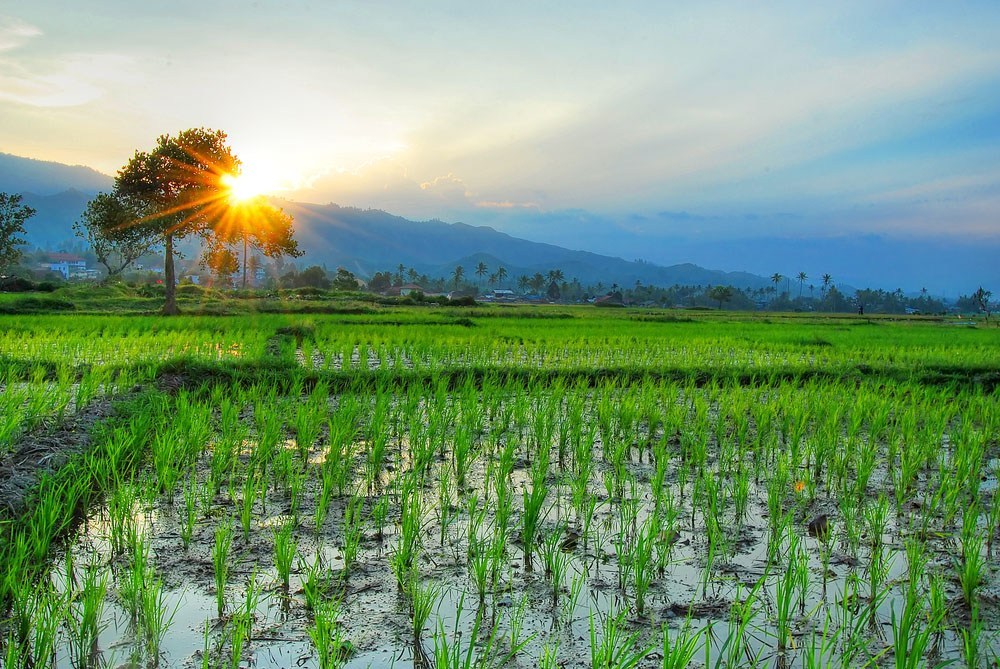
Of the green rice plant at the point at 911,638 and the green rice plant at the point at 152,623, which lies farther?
the green rice plant at the point at 152,623

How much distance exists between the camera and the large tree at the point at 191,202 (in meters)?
20.2

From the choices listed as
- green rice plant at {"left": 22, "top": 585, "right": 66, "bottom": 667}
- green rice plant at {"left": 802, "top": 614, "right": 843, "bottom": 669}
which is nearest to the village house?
green rice plant at {"left": 22, "top": 585, "right": 66, "bottom": 667}

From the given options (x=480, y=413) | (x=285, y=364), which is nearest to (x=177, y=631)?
(x=480, y=413)

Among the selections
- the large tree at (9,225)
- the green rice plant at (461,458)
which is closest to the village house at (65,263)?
the large tree at (9,225)

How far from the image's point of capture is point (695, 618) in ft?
7.43

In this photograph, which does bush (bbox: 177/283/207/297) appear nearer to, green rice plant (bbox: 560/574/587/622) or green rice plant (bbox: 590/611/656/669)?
green rice plant (bbox: 560/574/587/622)

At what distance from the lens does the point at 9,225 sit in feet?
104

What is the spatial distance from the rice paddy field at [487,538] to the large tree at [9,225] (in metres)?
35.0

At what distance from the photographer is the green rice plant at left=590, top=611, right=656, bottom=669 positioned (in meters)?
1.71

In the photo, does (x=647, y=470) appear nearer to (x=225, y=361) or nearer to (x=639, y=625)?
(x=639, y=625)

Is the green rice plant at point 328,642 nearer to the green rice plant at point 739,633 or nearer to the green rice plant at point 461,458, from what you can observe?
the green rice plant at point 739,633

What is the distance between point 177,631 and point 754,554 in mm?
2535

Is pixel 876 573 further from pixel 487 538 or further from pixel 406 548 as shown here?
pixel 406 548

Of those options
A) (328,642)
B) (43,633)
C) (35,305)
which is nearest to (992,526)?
(328,642)
